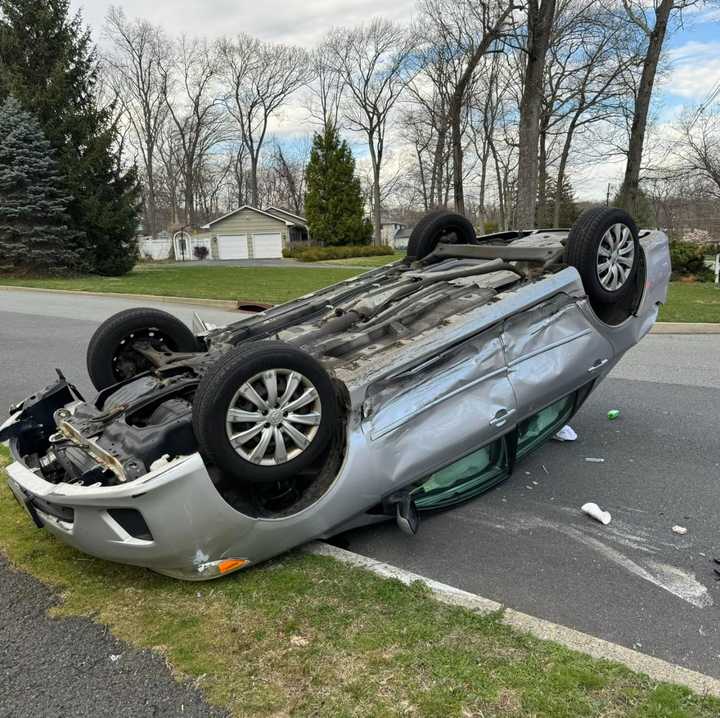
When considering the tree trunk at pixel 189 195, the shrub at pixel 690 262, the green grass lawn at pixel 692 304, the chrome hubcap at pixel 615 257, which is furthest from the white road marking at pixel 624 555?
the tree trunk at pixel 189 195

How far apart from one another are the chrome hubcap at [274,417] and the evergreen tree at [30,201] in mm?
23911

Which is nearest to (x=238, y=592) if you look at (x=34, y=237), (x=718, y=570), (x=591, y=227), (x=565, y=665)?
(x=565, y=665)

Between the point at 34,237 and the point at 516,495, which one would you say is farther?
the point at 34,237

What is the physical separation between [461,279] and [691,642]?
2497 mm

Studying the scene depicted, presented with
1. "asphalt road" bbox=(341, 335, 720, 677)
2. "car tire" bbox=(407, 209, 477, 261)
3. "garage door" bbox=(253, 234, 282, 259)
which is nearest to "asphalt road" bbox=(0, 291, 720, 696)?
"asphalt road" bbox=(341, 335, 720, 677)

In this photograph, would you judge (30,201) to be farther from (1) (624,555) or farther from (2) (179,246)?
(2) (179,246)

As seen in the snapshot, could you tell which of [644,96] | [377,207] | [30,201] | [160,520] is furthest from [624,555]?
[377,207]

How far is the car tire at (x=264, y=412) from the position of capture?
2719 millimetres

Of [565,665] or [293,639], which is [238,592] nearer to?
[293,639]

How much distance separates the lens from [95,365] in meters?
4.05

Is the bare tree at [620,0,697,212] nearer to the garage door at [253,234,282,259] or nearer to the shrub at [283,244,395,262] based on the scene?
the shrub at [283,244,395,262]

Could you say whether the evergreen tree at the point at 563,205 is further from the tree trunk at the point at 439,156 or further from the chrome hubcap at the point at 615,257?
the chrome hubcap at the point at 615,257

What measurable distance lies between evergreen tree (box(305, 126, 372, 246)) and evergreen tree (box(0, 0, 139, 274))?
20033 mm

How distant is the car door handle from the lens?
337 cm
